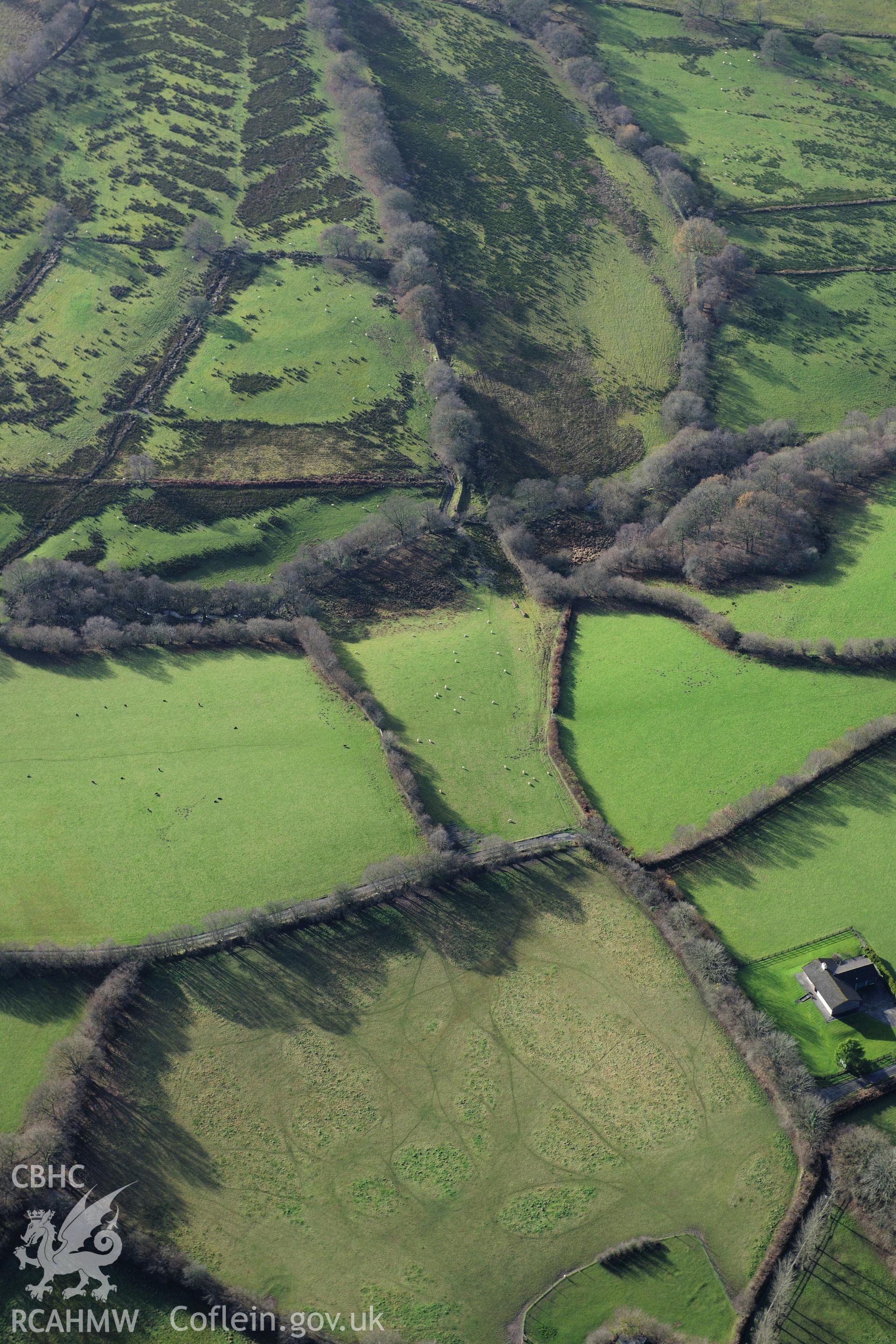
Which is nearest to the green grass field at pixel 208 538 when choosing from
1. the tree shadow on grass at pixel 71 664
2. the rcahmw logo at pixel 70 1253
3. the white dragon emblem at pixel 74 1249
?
the tree shadow on grass at pixel 71 664

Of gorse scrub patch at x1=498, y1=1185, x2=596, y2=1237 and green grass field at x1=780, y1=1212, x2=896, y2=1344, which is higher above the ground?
green grass field at x1=780, y1=1212, x2=896, y2=1344

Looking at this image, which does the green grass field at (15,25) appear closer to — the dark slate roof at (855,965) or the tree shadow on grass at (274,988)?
the tree shadow on grass at (274,988)

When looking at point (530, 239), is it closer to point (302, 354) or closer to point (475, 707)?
point (302, 354)

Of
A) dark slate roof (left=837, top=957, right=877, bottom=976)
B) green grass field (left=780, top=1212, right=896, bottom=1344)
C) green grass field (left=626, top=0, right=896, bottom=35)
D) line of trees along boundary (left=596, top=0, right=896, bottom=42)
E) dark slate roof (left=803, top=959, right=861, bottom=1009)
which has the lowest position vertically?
green grass field (left=780, top=1212, right=896, bottom=1344)

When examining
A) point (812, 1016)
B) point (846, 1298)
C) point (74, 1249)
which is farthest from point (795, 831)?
point (74, 1249)

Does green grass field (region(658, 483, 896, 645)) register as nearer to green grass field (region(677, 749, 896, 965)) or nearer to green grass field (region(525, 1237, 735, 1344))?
green grass field (region(677, 749, 896, 965))

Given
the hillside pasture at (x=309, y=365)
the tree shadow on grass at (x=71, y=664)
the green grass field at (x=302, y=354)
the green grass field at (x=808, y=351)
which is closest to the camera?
the tree shadow on grass at (x=71, y=664)

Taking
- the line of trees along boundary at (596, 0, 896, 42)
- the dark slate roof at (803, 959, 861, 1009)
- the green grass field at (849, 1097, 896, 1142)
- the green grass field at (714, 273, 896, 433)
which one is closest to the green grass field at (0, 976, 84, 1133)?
the dark slate roof at (803, 959, 861, 1009)
